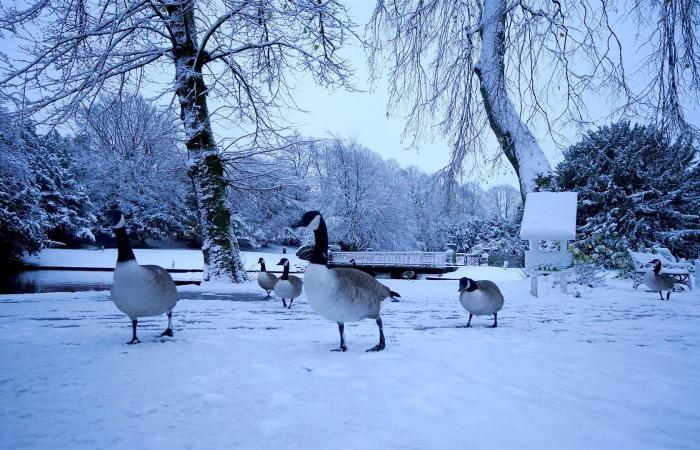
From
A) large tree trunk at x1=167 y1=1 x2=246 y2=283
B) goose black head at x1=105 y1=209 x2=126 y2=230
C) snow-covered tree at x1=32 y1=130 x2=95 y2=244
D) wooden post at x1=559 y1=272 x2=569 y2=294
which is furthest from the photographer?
snow-covered tree at x1=32 y1=130 x2=95 y2=244

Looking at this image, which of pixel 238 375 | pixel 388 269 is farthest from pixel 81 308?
pixel 388 269

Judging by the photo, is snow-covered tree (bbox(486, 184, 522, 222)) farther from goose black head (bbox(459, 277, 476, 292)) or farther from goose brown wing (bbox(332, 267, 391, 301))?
goose brown wing (bbox(332, 267, 391, 301))

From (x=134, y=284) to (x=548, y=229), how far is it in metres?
9.88

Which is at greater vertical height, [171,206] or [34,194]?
[171,206]

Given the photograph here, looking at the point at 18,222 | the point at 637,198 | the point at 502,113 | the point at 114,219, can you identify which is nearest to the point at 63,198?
the point at 18,222

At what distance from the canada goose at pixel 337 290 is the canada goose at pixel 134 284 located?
1.44m

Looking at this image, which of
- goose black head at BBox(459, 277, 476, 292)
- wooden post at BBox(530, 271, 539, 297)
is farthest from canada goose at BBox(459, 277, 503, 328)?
wooden post at BBox(530, 271, 539, 297)

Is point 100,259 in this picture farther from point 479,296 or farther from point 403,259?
point 479,296

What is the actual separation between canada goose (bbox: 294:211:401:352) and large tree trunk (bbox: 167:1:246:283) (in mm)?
8492

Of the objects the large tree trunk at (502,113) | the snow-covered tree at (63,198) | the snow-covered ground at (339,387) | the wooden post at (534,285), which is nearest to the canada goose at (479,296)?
the snow-covered ground at (339,387)

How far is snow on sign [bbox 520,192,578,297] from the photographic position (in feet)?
34.9

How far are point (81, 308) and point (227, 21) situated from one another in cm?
839

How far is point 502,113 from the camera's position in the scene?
1205cm

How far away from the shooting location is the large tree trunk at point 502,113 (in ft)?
37.1
